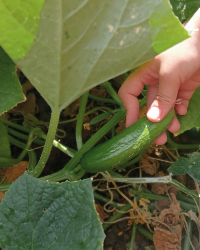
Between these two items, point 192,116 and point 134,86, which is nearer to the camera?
point 134,86

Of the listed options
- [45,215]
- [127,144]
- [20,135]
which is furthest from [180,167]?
[20,135]

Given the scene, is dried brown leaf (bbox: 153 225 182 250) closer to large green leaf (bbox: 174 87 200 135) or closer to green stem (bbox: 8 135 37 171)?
large green leaf (bbox: 174 87 200 135)

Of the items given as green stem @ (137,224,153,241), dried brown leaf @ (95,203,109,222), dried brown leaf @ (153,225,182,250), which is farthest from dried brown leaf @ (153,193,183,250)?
dried brown leaf @ (95,203,109,222)

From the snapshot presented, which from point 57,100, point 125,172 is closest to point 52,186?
point 57,100

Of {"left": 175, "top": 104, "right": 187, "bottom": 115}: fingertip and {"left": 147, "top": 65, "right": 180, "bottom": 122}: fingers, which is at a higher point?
{"left": 147, "top": 65, "right": 180, "bottom": 122}: fingers

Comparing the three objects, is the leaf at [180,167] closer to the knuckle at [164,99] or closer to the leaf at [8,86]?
the knuckle at [164,99]

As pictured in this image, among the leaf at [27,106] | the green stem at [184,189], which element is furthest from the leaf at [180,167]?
the leaf at [27,106]

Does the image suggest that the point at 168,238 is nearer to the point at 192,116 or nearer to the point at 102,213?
the point at 102,213

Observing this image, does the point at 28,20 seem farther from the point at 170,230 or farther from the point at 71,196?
the point at 170,230
